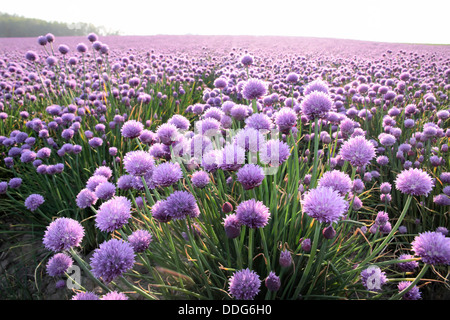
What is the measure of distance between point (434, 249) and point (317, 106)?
0.85 meters

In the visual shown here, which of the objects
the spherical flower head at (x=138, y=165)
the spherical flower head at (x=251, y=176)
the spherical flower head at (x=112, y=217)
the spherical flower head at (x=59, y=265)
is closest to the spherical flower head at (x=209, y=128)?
the spherical flower head at (x=138, y=165)

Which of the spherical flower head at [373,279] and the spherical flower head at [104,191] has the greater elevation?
the spherical flower head at [104,191]

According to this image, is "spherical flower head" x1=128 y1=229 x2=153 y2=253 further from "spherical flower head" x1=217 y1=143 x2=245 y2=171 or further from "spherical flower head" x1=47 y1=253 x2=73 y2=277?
"spherical flower head" x1=217 y1=143 x2=245 y2=171

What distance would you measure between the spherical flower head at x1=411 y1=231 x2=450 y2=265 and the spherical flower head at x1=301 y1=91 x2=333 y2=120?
77cm

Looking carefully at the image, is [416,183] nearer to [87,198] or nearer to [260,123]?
[260,123]

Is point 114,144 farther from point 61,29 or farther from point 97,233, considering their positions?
point 61,29

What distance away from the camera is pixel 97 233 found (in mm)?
2430

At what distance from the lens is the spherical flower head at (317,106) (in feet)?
4.77

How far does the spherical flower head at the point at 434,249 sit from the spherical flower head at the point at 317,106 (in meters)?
0.77

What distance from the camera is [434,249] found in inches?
41.4

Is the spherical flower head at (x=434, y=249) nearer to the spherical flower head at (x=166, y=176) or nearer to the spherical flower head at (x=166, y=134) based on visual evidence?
the spherical flower head at (x=166, y=176)
